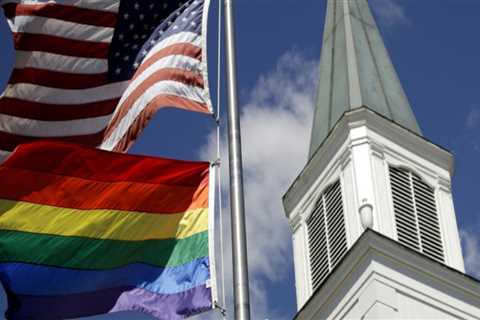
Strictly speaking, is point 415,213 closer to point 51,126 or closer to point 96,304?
point 51,126

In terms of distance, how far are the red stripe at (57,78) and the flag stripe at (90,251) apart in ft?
8.55

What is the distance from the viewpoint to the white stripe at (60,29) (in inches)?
633

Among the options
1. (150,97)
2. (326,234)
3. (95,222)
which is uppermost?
(326,234)

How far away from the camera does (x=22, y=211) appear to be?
14.7 m

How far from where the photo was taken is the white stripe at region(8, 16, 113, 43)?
16.1 m

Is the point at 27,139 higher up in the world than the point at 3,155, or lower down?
higher up

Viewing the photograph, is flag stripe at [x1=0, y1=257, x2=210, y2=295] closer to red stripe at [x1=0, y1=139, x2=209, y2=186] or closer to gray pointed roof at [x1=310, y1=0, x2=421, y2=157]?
red stripe at [x1=0, y1=139, x2=209, y2=186]

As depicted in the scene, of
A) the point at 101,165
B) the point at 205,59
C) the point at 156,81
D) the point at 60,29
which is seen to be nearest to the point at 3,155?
the point at 101,165

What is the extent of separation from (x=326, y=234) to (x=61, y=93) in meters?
11.9

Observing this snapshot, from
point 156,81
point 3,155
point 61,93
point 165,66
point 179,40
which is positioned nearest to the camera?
point 156,81

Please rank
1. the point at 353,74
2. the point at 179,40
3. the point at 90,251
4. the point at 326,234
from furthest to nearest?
the point at 353,74
the point at 326,234
the point at 179,40
the point at 90,251

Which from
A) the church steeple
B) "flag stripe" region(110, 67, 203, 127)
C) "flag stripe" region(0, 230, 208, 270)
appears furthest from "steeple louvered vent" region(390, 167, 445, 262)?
"flag stripe" region(0, 230, 208, 270)

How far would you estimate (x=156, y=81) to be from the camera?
14.9 meters

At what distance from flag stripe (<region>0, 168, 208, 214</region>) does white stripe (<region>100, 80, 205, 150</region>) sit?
889 millimetres
